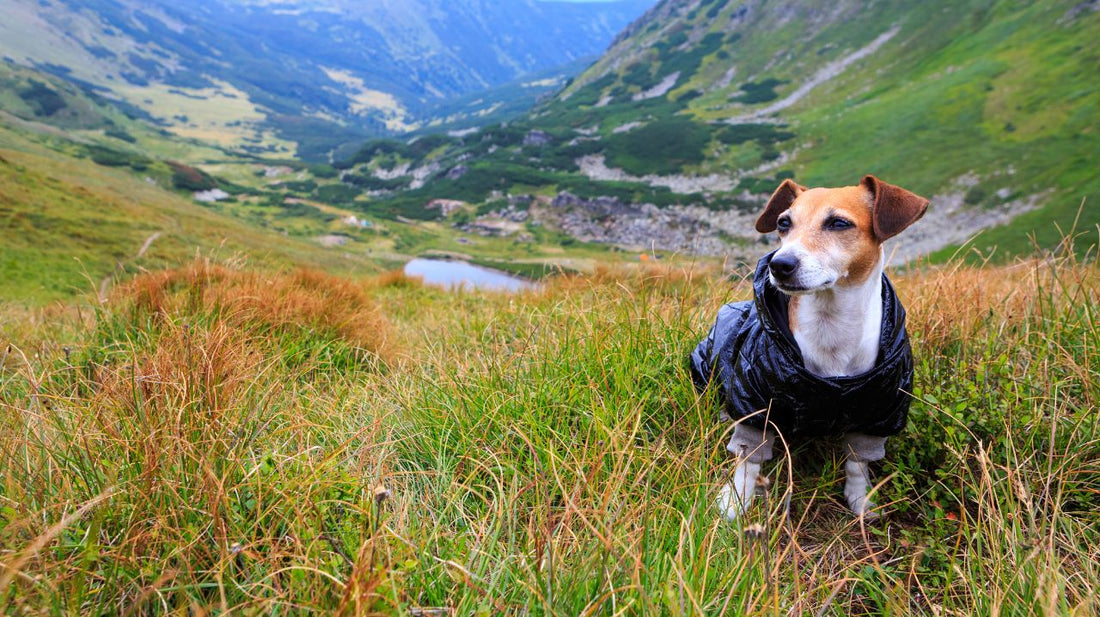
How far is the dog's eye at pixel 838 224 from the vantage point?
9.96 ft

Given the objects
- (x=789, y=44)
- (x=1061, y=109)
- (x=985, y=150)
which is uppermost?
(x=789, y=44)

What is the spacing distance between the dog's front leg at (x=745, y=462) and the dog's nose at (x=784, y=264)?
3.14ft

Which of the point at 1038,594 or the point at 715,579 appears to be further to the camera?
the point at 715,579

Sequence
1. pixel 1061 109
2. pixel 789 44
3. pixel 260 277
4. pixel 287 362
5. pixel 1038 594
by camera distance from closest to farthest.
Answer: pixel 1038 594, pixel 287 362, pixel 260 277, pixel 1061 109, pixel 789 44

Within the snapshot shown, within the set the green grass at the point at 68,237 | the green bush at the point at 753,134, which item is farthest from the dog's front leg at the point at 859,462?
the green bush at the point at 753,134

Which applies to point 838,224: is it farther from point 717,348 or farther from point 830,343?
point 717,348

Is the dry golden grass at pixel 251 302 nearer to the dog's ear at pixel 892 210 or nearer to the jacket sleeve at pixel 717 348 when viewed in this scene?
the jacket sleeve at pixel 717 348

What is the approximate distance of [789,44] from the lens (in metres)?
166

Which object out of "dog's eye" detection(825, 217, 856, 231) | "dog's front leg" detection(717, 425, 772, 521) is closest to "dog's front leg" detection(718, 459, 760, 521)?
"dog's front leg" detection(717, 425, 772, 521)

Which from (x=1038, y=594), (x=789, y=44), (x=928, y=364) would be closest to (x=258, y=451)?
(x=1038, y=594)

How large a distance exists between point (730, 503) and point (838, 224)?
178 centimetres

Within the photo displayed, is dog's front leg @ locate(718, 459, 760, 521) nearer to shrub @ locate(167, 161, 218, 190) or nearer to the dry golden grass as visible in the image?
the dry golden grass

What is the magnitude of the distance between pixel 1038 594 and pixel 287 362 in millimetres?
5672

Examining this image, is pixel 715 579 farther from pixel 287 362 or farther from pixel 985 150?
pixel 985 150
